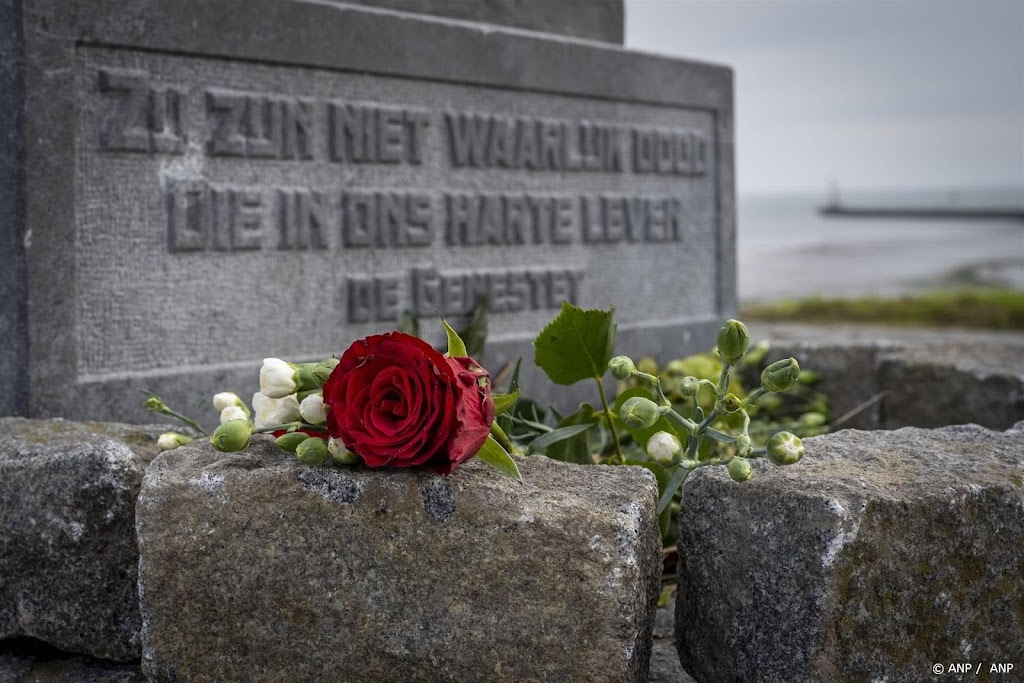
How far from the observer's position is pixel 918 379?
132 inches

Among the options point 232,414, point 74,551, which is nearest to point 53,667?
point 74,551

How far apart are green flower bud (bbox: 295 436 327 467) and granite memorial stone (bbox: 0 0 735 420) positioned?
1.20 metres

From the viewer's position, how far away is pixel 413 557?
1530 mm

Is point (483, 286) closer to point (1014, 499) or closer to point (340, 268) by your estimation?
point (340, 268)

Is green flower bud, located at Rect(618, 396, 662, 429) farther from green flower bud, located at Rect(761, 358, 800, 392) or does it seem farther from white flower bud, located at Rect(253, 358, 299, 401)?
white flower bud, located at Rect(253, 358, 299, 401)

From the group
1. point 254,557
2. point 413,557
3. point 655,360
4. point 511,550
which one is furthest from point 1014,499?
point 655,360

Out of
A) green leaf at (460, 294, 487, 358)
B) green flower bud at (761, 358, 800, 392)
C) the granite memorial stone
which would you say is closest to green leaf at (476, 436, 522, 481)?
green flower bud at (761, 358, 800, 392)

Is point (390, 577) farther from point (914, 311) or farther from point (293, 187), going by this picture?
point (914, 311)

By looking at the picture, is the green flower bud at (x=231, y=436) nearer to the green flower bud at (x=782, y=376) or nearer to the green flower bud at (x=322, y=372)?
the green flower bud at (x=322, y=372)

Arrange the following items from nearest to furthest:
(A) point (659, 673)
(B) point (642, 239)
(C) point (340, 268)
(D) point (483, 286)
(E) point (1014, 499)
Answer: (E) point (1014, 499), (A) point (659, 673), (C) point (340, 268), (D) point (483, 286), (B) point (642, 239)

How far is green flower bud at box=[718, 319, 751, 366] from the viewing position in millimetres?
1638

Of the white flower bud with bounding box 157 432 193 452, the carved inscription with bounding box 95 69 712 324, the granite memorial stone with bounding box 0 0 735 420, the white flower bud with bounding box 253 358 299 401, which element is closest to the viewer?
the white flower bud with bounding box 253 358 299 401

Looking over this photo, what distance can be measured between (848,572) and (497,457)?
514 millimetres

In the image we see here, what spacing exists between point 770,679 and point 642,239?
2573mm
